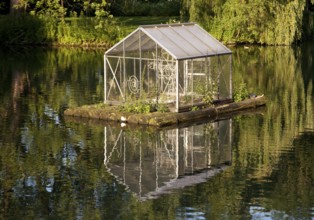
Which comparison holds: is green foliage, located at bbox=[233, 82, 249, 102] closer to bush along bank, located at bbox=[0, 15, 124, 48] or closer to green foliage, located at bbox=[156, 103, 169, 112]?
green foliage, located at bbox=[156, 103, 169, 112]

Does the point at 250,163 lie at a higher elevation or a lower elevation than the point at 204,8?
lower

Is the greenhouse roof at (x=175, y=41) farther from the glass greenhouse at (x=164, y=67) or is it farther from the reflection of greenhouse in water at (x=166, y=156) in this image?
the reflection of greenhouse in water at (x=166, y=156)

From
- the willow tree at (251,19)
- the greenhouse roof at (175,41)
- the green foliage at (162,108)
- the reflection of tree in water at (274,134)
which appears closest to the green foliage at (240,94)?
the reflection of tree in water at (274,134)

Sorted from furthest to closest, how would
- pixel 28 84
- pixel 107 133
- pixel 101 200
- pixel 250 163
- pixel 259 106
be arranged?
1. pixel 28 84
2. pixel 259 106
3. pixel 107 133
4. pixel 250 163
5. pixel 101 200

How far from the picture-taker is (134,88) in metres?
28.8

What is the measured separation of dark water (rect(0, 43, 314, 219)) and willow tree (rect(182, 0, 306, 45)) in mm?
16018

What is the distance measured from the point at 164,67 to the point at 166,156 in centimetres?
589

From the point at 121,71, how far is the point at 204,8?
76.3ft

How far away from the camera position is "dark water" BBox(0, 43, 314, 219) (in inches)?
707

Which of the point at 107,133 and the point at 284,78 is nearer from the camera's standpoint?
the point at 107,133

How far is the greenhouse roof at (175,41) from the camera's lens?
28062 millimetres

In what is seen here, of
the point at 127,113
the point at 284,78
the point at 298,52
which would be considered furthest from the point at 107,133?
the point at 298,52

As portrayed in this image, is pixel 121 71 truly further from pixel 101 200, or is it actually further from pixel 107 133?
pixel 101 200

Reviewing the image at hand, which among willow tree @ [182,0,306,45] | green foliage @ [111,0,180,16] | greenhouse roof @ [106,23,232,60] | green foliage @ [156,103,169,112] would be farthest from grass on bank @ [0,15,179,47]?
green foliage @ [156,103,169,112]
